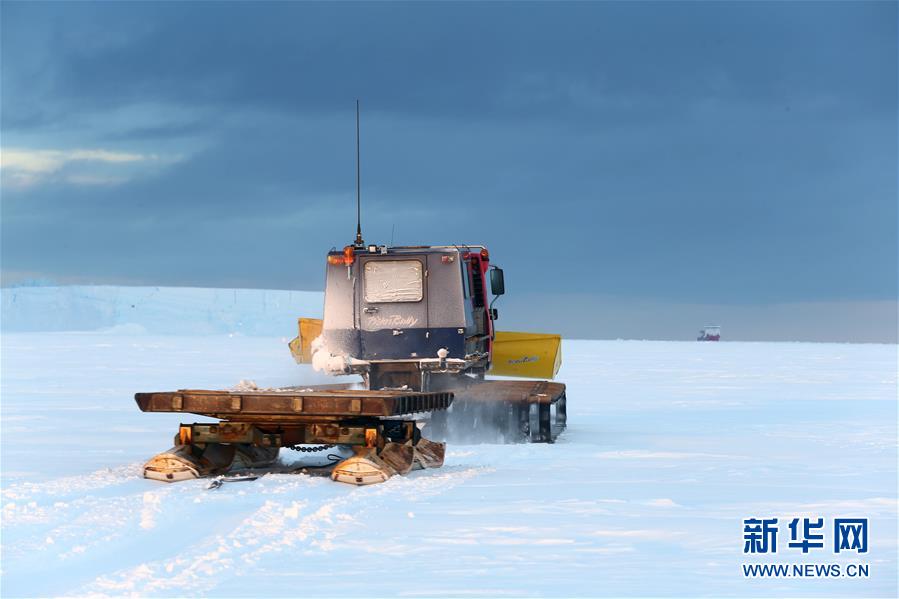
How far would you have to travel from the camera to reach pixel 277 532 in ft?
28.5

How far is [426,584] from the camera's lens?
710 cm

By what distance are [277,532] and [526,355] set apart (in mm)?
9412

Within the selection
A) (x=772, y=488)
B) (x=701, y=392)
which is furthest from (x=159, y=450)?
(x=701, y=392)

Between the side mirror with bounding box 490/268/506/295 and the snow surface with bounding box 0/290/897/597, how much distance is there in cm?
216

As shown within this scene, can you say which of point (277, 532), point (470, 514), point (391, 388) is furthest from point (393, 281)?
point (277, 532)

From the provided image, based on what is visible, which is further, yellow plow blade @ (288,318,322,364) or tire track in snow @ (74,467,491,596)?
yellow plow blade @ (288,318,322,364)

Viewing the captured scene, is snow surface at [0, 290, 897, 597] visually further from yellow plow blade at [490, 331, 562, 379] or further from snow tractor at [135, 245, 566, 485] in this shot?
yellow plow blade at [490, 331, 562, 379]

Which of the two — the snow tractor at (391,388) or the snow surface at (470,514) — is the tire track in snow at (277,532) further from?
the snow tractor at (391,388)

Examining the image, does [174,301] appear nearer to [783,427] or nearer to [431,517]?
[783,427]

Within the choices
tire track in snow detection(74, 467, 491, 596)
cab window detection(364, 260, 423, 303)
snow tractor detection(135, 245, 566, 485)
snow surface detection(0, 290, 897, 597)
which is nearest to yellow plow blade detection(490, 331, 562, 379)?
snow tractor detection(135, 245, 566, 485)

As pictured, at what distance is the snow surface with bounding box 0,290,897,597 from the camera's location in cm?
727

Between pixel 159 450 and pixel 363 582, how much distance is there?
8.65 m

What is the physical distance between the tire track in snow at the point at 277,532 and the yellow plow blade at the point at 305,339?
20.2 feet

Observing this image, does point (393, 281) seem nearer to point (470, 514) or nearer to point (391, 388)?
point (391, 388)
